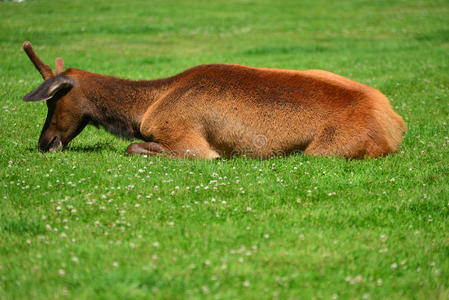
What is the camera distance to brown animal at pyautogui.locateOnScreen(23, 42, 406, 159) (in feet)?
26.5

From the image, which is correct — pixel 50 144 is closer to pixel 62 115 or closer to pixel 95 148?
pixel 62 115

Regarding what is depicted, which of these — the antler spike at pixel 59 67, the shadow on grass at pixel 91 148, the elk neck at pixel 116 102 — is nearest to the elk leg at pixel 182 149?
the elk neck at pixel 116 102

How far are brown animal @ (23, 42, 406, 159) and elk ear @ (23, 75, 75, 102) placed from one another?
16 millimetres

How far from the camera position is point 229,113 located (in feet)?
27.6

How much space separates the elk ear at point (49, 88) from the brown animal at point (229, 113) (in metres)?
0.02

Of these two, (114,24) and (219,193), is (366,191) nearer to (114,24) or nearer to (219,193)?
(219,193)

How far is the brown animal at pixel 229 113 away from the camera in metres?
8.06

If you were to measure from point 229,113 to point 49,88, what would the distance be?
3063 mm

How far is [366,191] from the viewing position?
6797mm

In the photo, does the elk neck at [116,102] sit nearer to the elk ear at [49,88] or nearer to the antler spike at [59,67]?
the elk ear at [49,88]

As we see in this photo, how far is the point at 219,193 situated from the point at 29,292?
2907 mm

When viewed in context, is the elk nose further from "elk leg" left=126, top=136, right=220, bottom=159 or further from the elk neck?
"elk leg" left=126, top=136, right=220, bottom=159

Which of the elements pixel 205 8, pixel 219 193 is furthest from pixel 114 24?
pixel 219 193

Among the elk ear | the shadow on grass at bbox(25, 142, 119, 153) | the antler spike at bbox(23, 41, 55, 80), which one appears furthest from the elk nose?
the antler spike at bbox(23, 41, 55, 80)
